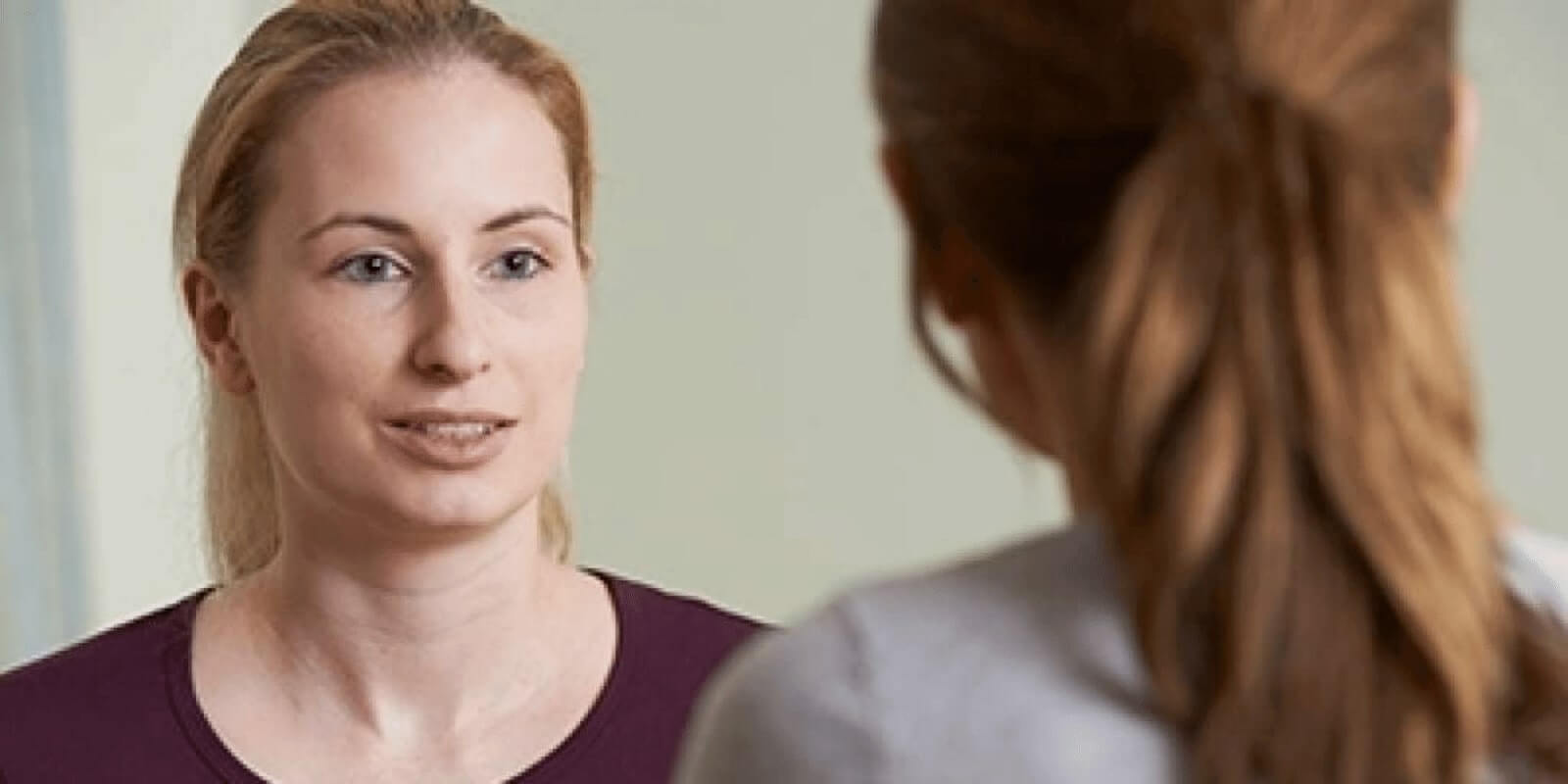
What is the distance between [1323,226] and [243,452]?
1.17 m

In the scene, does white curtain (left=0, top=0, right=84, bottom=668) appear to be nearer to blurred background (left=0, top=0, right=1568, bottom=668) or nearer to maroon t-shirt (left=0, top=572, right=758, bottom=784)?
blurred background (left=0, top=0, right=1568, bottom=668)

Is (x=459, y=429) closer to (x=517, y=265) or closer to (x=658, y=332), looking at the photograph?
(x=517, y=265)

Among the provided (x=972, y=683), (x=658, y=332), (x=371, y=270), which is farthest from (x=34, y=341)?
(x=972, y=683)

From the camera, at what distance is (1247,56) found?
89cm

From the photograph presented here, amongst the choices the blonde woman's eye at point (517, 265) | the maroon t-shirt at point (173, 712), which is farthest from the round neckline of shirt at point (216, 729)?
the blonde woman's eye at point (517, 265)

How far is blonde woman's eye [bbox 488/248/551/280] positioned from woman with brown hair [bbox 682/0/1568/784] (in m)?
0.84

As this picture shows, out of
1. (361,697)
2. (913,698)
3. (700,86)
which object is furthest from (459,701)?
(700,86)

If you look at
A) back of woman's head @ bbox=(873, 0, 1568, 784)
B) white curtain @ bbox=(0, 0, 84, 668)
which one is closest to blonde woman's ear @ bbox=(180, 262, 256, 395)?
white curtain @ bbox=(0, 0, 84, 668)

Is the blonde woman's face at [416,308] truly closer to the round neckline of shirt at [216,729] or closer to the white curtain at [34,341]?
the round neckline of shirt at [216,729]

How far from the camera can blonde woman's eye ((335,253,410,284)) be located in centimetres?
173

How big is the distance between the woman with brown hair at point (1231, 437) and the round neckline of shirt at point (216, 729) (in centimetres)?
90

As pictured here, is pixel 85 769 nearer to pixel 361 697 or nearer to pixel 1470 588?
pixel 361 697

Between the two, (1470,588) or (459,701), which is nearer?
(1470,588)

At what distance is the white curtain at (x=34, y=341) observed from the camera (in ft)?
8.81
